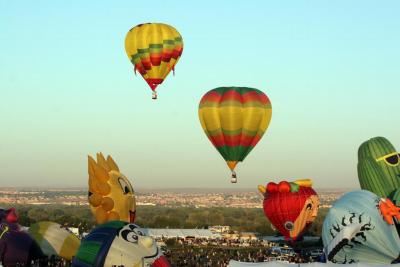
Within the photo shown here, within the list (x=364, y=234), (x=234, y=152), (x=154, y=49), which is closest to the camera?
(x=364, y=234)

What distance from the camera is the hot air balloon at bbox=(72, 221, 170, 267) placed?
18.8 meters

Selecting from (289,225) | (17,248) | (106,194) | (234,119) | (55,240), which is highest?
(234,119)

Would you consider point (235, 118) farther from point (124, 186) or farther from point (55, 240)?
point (55, 240)

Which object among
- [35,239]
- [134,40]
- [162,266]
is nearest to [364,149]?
[134,40]

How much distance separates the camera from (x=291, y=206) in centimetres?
3469

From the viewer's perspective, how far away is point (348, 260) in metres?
22.8

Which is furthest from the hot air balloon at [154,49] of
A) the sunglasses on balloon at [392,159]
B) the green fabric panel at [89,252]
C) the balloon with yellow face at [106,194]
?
the green fabric panel at [89,252]

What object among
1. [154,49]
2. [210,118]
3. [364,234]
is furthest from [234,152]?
[364,234]

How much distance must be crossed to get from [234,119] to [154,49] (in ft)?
18.9

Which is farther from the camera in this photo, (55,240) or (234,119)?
(234,119)

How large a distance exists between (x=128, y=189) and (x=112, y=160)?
1436mm

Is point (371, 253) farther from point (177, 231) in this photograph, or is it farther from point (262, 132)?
point (177, 231)

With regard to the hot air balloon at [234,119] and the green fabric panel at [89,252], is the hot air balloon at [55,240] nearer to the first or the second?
the hot air balloon at [234,119]

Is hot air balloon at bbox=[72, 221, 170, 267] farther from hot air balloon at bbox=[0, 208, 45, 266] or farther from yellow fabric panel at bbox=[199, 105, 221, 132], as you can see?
yellow fabric panel at bbox=[199, 105, 221, 132]
